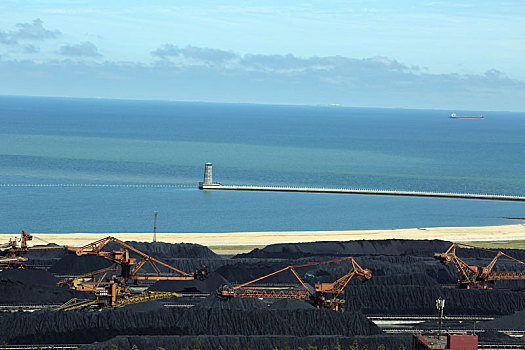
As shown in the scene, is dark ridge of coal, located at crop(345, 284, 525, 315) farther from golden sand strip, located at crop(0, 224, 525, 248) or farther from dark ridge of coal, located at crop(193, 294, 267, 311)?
golden sand strip, located at crop(0, 224, 525, 248)

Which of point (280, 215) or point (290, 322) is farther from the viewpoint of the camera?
point (280, 215)

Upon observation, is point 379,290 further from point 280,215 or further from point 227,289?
point 280,215

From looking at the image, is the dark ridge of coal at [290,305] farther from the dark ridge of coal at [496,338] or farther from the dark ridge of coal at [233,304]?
the dark ridge of coal at [496,338]

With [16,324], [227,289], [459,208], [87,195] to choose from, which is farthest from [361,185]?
[16,324]

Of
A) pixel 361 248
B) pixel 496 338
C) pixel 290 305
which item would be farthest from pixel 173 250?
pixel 496 338

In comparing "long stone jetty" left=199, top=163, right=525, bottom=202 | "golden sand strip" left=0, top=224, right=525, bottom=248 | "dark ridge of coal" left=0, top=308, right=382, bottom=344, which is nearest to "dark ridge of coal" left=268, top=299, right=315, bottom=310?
"dark ridge of coal" left=0, top=308, right=382, bottom=344

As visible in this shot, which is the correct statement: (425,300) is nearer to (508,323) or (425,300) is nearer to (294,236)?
(508,323)
